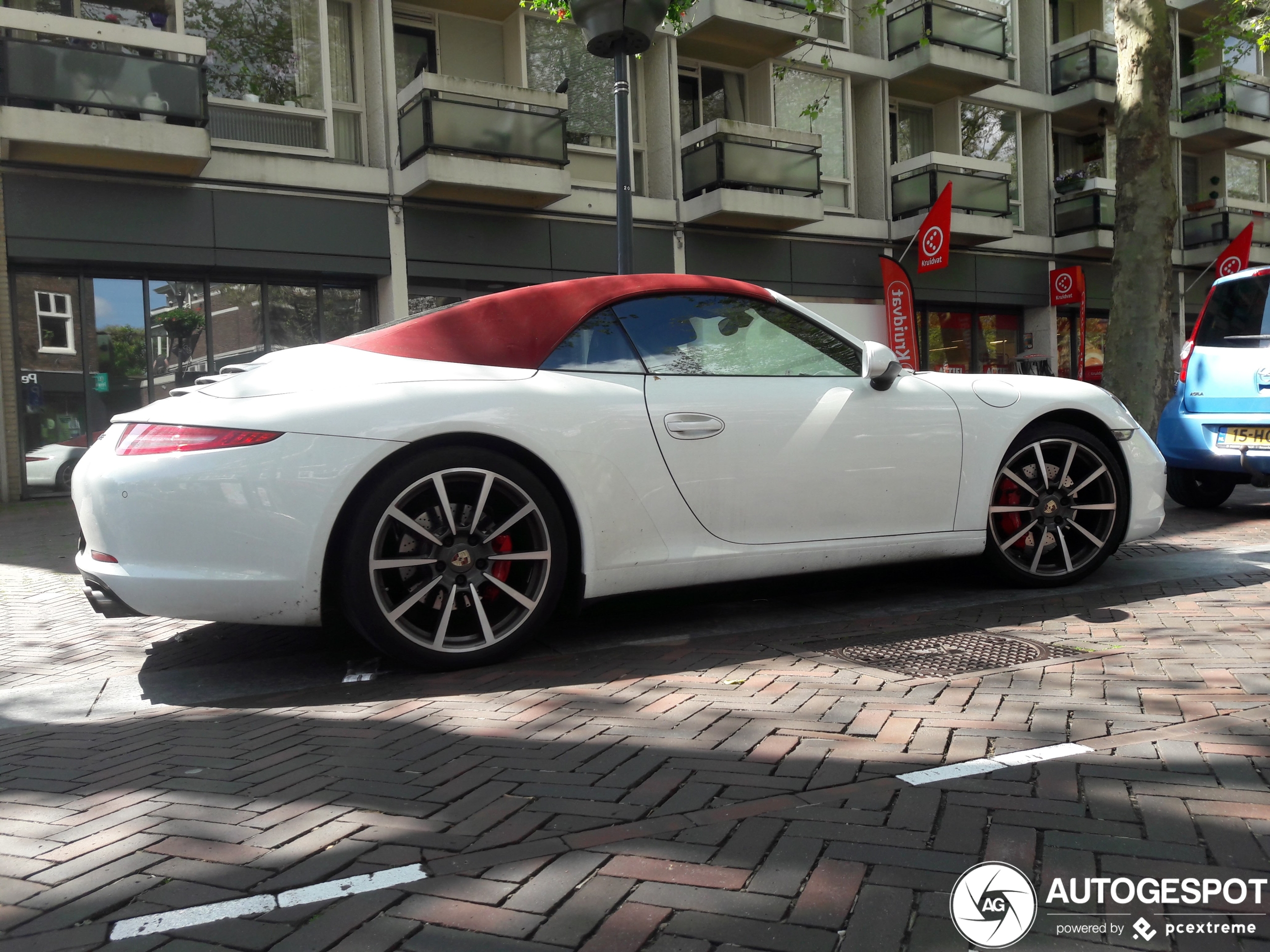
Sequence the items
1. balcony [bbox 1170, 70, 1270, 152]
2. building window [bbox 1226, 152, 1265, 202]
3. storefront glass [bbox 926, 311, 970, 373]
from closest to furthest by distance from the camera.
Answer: storefront glass [bbox 926, 311, 970, 373], balcony [bbox 1170, 70, 1270, 152], building window [bbox 1226, 152, 1265, 202]

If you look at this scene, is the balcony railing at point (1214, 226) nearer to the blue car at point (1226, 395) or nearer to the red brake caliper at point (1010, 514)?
the blue car at point (1226, 395)

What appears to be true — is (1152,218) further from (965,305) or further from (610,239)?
(965,305)

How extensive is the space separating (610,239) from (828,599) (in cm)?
1206

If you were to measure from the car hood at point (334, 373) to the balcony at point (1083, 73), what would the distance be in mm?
21952

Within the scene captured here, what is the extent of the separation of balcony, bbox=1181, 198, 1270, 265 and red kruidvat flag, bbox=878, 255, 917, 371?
10.7 meters

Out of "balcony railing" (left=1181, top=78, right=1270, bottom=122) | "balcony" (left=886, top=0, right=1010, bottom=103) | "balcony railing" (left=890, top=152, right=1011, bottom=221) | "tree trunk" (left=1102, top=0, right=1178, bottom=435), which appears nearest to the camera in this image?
"tree trunk" (left=1102, top=0, right=1178, bottom=435)

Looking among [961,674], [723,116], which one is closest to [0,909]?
[961,674]

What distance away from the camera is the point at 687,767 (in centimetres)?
256

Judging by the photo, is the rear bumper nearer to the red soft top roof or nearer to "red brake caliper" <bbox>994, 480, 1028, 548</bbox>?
"red brake caliper" <bbox>994, 480, 1028, 548</bbox>

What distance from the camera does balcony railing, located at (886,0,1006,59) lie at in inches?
758

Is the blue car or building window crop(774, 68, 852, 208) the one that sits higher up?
building window crop(774, 68, 852, 208)

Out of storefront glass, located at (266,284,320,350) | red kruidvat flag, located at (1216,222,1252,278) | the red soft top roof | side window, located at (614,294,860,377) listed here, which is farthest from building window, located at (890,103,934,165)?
the red soft top roof

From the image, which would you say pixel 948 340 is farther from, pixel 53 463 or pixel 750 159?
pixel 53 463

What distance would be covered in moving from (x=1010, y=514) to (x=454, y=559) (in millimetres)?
2645
